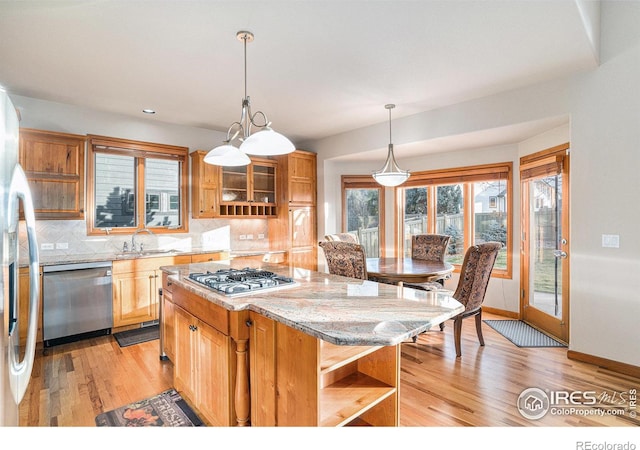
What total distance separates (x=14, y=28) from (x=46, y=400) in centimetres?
263

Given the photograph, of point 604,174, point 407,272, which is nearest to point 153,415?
point 407,272

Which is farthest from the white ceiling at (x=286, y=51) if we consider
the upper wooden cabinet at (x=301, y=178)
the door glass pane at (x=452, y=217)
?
the door glass pane at (x=452, y=217)

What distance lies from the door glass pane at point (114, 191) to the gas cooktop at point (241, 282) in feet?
8.84

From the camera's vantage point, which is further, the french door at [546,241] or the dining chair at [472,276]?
the french door at [546,241]

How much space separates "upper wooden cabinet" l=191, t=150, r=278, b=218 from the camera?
15.0ft

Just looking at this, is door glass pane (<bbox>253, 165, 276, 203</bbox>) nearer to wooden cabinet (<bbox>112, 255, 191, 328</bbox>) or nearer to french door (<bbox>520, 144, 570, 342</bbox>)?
wooden cabinet (<bbox>112, 255, 191, 328</bbox>)

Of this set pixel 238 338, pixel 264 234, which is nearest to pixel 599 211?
pixel 238 338

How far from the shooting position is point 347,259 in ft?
10.2

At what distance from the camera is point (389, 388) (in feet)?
5.50

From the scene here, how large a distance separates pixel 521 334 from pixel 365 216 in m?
2.89

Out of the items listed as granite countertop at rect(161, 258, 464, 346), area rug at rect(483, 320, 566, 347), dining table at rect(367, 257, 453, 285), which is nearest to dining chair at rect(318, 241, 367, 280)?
dining table at rect(367, 257, 453, 285)

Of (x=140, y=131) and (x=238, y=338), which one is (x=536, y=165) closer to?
(x=238, y=338)

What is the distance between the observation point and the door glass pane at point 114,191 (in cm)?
407

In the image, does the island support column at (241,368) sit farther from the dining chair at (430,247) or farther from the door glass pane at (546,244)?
the door glass pane at (546,244)
